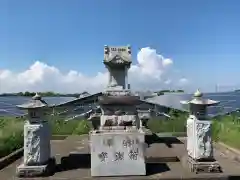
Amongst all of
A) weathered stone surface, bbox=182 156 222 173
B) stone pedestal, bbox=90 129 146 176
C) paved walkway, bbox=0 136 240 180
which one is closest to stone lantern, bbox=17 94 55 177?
paved walkway, bbox=0 136 240 180

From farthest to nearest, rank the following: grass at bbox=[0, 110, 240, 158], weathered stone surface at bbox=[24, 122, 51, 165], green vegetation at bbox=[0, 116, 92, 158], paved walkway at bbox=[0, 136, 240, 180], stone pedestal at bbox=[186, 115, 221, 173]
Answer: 1. grass at bbox=[0, 110, 240, 158]
2. green vegetation at bbox=[0, 116, 92, 158]
3. stone pedestal at bbox=[186, 115, 221, 173]
4. weathered stone surface at bbox=[24, 122, 51, 165]
5. paved walkway at bbox=[0, 136, 240, 180]

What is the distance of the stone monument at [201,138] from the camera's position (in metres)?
8.15

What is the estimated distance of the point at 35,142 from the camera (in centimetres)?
818

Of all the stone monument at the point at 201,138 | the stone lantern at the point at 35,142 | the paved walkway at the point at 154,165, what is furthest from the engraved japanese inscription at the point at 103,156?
the stone monument at the point at 201,138

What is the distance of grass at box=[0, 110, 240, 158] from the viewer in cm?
1305

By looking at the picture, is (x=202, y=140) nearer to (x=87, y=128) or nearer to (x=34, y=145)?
(x=34, y=145)

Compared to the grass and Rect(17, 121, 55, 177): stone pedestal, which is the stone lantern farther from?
the grass

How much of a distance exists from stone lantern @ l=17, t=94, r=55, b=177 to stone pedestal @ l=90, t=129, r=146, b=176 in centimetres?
137

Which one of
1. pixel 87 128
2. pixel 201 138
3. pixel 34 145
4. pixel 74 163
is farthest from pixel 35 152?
pixel 87 128

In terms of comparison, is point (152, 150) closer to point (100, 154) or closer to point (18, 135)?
point (100, 154)

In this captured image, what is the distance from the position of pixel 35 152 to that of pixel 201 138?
457cm

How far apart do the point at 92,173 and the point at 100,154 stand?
532mm

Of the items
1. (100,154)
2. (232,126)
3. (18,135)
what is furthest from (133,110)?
(232,126)

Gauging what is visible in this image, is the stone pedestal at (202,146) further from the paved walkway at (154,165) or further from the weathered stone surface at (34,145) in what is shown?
the weathered stone surface at (34,145)
